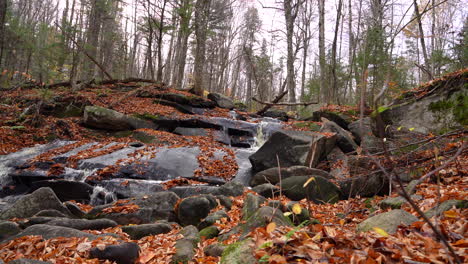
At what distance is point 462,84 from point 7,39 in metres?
26.5

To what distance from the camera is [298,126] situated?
1193 centimetres

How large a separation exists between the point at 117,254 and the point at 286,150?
19.7 feet

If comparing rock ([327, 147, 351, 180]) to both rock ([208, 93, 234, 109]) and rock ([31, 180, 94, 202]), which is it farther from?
rock ([208, 93, 234, 109])

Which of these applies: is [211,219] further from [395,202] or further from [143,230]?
[395,202]

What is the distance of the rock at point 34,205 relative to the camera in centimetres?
476

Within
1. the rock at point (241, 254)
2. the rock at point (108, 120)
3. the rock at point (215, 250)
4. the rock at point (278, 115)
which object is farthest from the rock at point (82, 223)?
the rock at point (278, 115)

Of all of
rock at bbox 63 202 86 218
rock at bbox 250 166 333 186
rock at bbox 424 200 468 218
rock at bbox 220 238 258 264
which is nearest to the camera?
rock at bbox 220 238 258 264

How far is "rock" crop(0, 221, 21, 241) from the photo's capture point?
379cm

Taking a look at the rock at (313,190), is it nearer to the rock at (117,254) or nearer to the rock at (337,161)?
the rock at (337,161)

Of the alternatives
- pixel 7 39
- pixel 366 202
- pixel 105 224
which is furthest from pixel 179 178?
pixel 7 39

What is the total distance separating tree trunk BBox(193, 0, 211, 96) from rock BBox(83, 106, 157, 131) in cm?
575

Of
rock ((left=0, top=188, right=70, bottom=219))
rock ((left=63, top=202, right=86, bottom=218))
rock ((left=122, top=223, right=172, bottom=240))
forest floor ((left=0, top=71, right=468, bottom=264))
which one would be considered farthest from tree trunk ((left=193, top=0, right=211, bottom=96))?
rock ((left=122, top=223, right=172, bottom=240))

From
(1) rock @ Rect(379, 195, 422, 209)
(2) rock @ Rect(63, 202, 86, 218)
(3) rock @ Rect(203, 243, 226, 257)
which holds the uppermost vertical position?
(1) rock @ Rect(379, 195, 422, 209)

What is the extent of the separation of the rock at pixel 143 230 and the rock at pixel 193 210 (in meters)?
0.58
